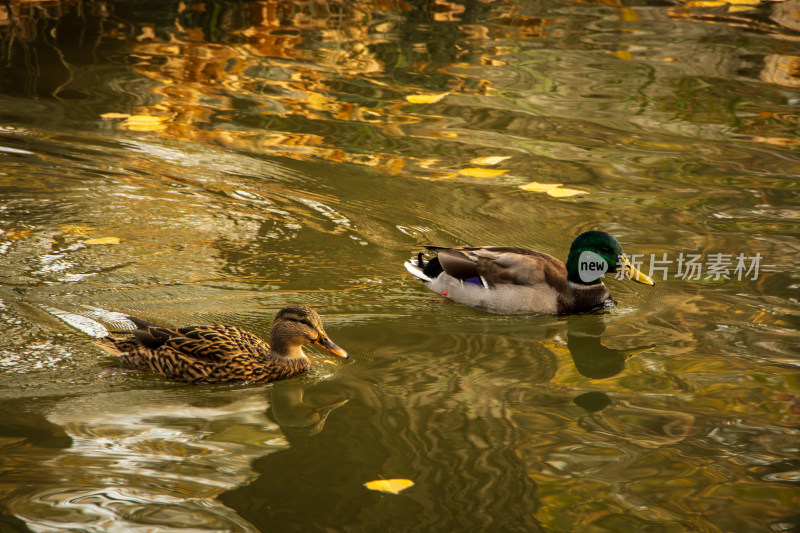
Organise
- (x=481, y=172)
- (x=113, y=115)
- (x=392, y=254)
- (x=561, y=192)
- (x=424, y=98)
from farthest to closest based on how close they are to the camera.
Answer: (x=424, y=98), (x=113, y=115), (x=481, y=172), (x=561, y=192), (x=392, y=254)

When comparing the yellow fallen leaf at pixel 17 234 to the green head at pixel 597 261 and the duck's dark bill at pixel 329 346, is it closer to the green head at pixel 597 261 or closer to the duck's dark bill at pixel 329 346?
the duck's dark bill at pixel 329 346

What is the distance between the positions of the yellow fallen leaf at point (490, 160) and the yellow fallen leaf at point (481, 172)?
6.1 inches

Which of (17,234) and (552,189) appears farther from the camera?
(552,189)

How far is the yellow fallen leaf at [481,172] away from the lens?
8.94 meters

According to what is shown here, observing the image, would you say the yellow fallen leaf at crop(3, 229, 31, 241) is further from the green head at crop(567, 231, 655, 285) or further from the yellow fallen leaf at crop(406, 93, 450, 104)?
the yellow fallen leaf at crop(406, 93, 450, 104)

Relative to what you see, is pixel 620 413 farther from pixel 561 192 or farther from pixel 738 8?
pixel 738 8

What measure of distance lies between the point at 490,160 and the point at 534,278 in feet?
9.52

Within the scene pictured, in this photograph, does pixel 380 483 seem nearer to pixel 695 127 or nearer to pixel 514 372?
pixel 514 372

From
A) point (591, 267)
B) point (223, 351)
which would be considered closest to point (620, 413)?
point (591, 267)

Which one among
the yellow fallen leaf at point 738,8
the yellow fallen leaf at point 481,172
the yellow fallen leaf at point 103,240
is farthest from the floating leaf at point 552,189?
the yellow fallen leaf at point 738,8

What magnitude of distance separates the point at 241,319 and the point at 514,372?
1938 millimetres

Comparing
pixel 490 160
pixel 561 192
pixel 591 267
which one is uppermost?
pixel 490 160

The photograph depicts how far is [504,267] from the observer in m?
6.70

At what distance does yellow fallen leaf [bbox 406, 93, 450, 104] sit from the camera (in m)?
10.9
